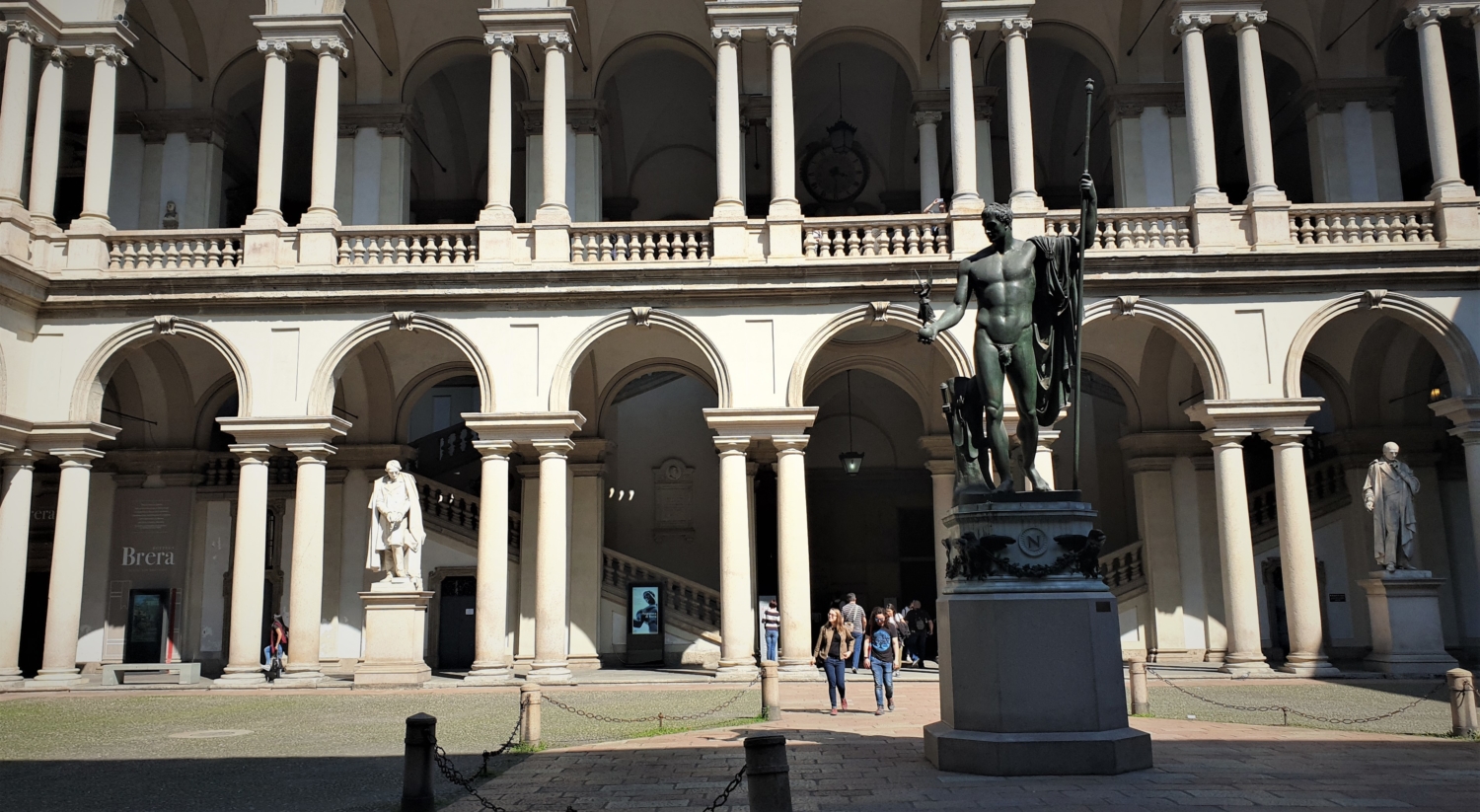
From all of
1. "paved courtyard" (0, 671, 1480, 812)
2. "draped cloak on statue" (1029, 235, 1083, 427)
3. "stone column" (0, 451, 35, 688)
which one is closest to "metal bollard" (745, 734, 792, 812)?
"paved courtyard" (0, 671, 1480, 812)

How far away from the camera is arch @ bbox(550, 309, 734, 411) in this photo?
1970 cm

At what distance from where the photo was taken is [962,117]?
20266 millimetres

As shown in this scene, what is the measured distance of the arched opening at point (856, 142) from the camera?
27.0m

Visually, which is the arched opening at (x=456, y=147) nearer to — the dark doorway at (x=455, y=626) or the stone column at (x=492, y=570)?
the stone column at (x=492, y=570)

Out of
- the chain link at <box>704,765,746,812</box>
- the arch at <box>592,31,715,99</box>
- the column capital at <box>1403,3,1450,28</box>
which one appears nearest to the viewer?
the chain link at <box>704,765,746,812</box>

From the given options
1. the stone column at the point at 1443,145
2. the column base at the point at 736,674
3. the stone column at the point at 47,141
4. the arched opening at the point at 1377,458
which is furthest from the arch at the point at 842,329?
the stone column at the point at 47,141

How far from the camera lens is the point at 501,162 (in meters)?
20.6

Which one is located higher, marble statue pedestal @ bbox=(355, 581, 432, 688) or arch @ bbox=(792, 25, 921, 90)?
arch @ bbox=(792, 25, 921, 90)

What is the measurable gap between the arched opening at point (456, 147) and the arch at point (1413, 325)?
15.3 metres

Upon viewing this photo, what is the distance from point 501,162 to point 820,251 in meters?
5.70

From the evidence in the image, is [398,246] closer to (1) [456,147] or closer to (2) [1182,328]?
(1) [456,147]

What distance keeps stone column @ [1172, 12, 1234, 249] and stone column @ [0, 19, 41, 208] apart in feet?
64.7

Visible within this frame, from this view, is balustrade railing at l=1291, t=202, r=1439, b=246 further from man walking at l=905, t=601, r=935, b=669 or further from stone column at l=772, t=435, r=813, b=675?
man walking at l=905, t=601, r=935, b=669

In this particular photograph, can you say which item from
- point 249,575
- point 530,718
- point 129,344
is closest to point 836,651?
point 530,718
